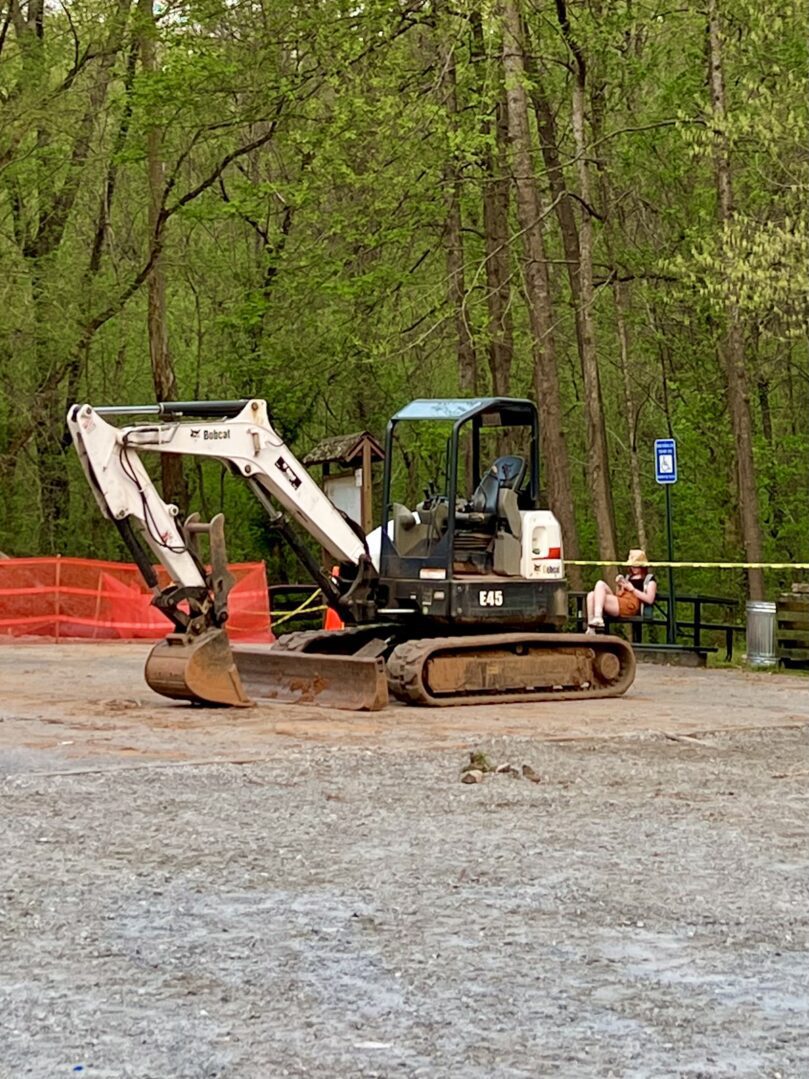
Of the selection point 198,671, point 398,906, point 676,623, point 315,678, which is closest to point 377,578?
point 315,678

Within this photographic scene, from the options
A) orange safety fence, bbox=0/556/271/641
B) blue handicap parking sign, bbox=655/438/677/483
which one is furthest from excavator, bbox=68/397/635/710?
orange safety fence, bbox=0/556/271/641

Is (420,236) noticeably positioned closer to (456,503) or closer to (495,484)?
(495,484)

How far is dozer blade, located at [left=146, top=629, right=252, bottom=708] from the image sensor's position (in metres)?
14.4

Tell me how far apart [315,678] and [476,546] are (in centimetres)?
229

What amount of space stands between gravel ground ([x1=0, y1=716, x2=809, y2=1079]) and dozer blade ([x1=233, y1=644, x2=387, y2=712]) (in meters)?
4.03

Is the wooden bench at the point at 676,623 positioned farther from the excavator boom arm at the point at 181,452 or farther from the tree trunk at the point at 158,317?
the tree trunk at the point at 158,317

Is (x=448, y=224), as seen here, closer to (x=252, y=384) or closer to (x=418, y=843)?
(x=252, y=384)

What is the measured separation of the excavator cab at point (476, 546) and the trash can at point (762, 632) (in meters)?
5.33

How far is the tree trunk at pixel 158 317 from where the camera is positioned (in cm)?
3120

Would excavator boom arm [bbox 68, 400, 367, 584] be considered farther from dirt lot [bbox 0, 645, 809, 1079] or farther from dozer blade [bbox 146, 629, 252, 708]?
dirt lot [bbox 0, 645, 809, 1079]

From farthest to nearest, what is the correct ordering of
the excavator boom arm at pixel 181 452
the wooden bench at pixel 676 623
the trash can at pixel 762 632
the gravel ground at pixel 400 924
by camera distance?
the trash can at pixel 762 632 < the wooden bench at pixel 676 623 < the excavator boom arm at pixel 181 452 < the gravel ground at pixel 400 924

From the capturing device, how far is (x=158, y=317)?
32.1 metres

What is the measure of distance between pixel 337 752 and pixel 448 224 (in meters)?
18.1

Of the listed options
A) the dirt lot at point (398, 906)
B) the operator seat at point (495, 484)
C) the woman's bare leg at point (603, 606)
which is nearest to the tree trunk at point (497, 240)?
the woman's bare leg at point (603, 606)
